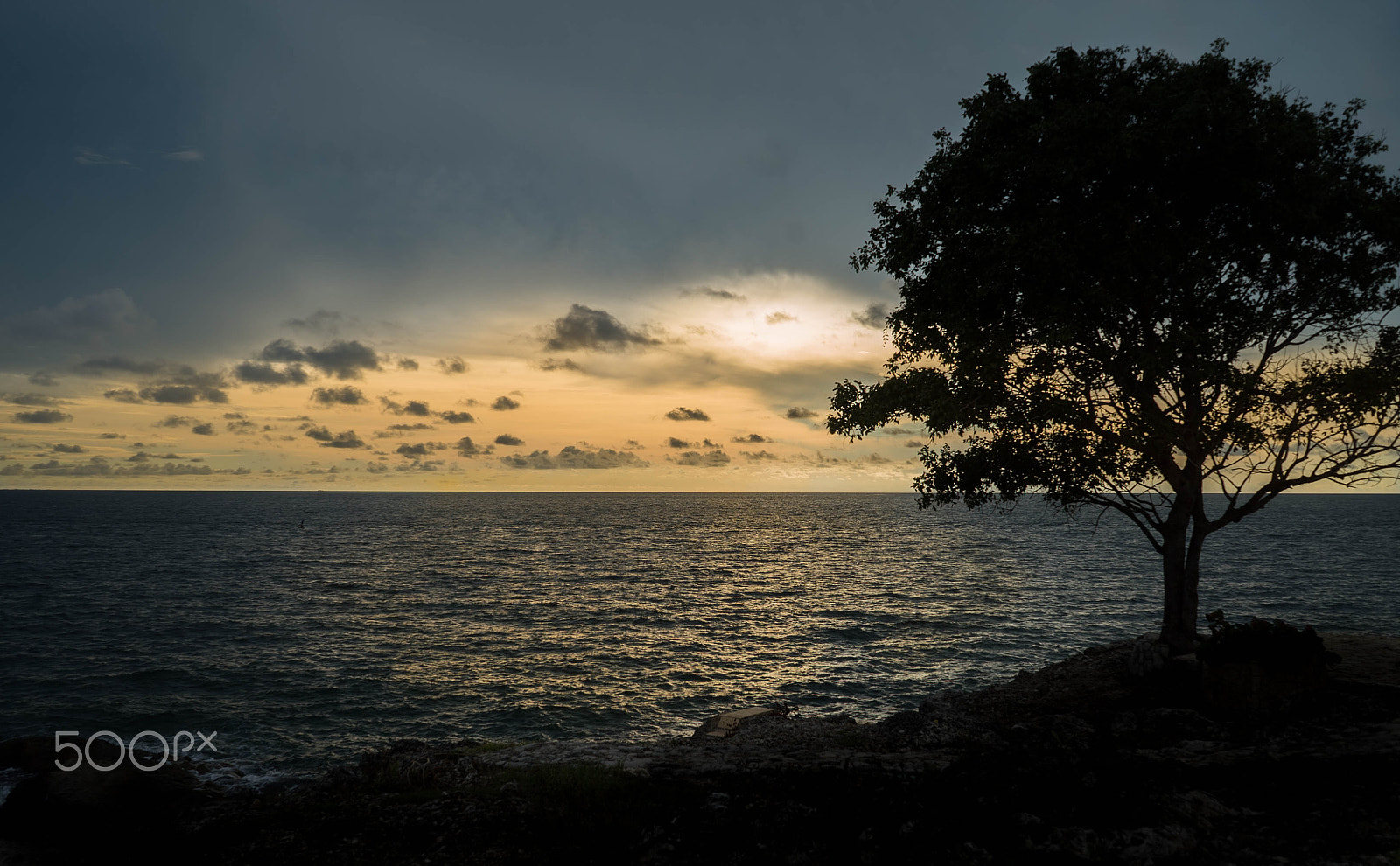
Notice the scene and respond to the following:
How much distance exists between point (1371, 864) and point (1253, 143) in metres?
15.7

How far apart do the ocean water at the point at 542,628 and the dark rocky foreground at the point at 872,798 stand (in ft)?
30.9

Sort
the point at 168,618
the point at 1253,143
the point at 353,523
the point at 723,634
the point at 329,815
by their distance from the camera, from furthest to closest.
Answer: the point at 353,523, the point at 168,618, the point at 723,634, the point at 1253,143, the point at 329,815

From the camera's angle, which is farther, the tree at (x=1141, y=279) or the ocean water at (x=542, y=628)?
the ocean water at (x=542, y=628)

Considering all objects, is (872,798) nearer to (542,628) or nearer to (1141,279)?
(1141,279)

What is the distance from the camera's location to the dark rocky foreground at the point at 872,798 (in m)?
9.60

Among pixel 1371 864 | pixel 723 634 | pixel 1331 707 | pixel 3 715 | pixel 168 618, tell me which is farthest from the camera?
pixel 168 618

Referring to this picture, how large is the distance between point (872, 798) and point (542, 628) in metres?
40.0

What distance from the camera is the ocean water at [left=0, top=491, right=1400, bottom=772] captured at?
30.4 meters

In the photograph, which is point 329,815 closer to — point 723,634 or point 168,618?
point 723,634

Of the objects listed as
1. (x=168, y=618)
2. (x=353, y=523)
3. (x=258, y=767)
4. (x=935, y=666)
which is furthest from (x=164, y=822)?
(x=353, y=523)

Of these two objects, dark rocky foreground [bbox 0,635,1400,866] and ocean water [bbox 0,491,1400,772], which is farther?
ocean water [bbox 0,491,1400,772]

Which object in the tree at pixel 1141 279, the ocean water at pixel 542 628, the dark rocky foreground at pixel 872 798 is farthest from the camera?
the ocean water at pixel 542 628

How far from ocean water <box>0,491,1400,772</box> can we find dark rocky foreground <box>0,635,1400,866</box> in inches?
371

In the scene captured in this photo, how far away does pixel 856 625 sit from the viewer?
159 ft
